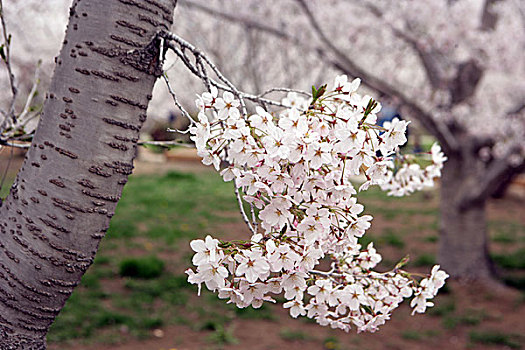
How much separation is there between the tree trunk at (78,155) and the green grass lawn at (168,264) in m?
2.98

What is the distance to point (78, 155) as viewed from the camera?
1424 mm

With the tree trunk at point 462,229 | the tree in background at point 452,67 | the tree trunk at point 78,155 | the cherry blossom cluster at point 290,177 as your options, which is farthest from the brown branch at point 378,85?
the cherry blossom cluster at point 290,177

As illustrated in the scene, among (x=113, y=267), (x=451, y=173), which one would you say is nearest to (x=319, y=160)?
(x=113, y=267)

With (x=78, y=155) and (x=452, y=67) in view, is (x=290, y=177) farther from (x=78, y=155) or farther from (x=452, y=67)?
(x=452, y=67)

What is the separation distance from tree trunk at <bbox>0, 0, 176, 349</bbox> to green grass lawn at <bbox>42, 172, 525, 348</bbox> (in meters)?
2.98

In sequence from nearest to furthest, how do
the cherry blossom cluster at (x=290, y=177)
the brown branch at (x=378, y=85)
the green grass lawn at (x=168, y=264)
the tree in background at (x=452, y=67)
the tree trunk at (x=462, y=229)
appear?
the cherry blossom cluster at (x=290, y=177) → the green grass lawn at (x=168, y=264) → the brown branch at (x=378, y=85) → the tree in background at (x=452, y=67) → the tree trunk at (x=462, y=229)

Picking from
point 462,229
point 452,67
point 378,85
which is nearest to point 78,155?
point 378,85

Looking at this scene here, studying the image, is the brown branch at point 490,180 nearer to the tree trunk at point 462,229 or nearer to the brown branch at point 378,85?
the tree trunk at point 462,229

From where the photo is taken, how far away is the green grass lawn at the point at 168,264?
4559mm

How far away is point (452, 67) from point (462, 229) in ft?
6.74

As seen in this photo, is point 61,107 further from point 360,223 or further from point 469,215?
point 469,215

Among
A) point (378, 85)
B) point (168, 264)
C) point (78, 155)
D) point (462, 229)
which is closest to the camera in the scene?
point (78, 155)

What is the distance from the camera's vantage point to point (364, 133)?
1188 millimetres

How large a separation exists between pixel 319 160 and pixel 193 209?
9062 millimetres
